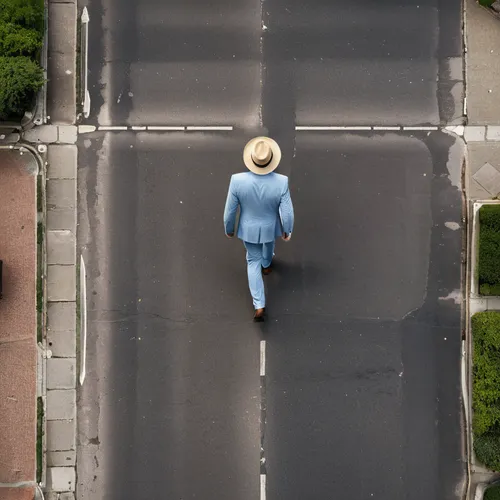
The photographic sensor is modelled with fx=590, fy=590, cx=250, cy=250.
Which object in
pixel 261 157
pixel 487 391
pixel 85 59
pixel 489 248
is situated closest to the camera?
pixel 261 157

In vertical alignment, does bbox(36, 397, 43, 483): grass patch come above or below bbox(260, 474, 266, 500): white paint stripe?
above

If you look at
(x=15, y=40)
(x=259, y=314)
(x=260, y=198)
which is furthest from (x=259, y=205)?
(x=15, y=40)

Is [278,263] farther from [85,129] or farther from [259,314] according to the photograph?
[85,129]

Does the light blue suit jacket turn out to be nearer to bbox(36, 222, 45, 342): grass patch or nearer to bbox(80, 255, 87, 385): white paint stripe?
bbox(80, 255, 87, 385): white paint stripe

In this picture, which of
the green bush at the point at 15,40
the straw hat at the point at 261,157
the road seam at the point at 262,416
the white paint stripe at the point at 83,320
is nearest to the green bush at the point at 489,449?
the road seam at the point at 262,416

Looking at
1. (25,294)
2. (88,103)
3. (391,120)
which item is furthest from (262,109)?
(25,294)

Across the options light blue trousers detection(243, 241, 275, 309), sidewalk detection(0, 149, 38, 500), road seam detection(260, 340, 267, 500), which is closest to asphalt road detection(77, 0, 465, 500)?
road seam detection(260, 340, 267, 500)
